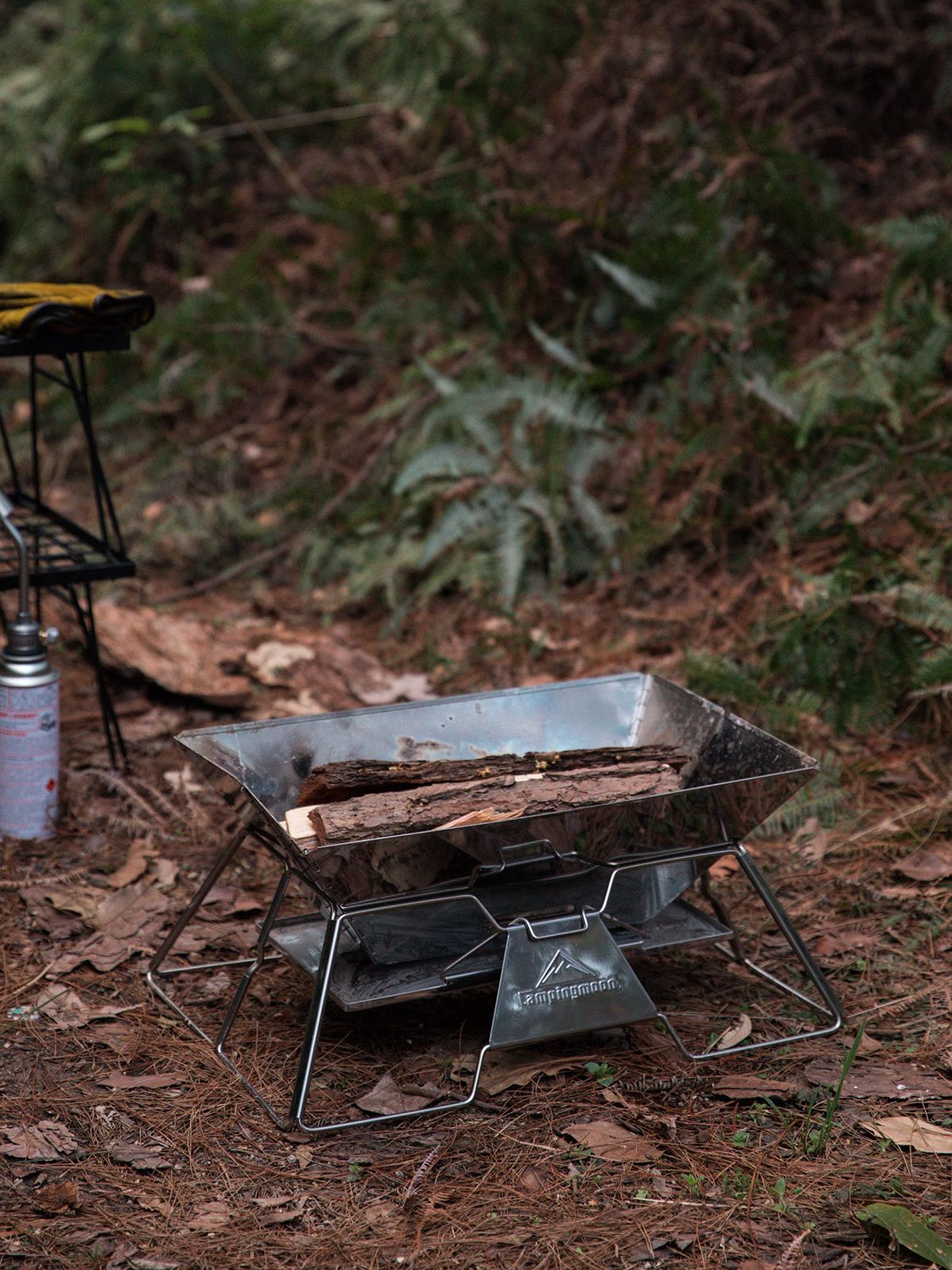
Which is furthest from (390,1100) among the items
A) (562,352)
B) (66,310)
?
(562,352)

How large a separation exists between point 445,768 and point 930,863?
138 centimetres

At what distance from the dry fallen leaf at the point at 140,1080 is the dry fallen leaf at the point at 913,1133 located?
134 centimetres

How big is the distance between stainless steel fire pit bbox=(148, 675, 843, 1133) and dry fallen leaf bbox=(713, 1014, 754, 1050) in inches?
1.7

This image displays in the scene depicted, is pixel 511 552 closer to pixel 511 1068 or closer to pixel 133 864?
pixel 133 864

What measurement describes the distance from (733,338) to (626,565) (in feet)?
2.95

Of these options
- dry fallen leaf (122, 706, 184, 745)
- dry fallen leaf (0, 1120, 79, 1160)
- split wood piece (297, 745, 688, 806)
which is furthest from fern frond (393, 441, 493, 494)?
dry fallen leaf (0, 1120, 79, 1160)

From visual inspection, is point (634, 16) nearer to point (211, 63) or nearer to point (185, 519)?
point (211, 63)

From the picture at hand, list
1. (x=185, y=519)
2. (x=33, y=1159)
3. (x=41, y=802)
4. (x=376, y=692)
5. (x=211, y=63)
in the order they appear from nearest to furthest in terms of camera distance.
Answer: (x=33, y=1159) → (x=41, y=802) → (x=376, y=692) → (x=185, y=519) → (x=211, y=63)

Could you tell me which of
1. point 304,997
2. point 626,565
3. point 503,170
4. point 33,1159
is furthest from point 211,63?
point 33,1159

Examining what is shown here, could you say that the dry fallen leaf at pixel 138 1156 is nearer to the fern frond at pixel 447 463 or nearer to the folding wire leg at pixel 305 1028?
the folding wire leg at pixel 305 1028

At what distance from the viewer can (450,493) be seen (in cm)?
489

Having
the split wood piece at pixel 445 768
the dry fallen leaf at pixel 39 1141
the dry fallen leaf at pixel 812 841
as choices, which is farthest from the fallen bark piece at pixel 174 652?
the dry fallen leaf at pixel 39 1141

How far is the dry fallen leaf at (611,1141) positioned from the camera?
7.52 feet

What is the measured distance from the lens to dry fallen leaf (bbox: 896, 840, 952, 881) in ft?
10.5
